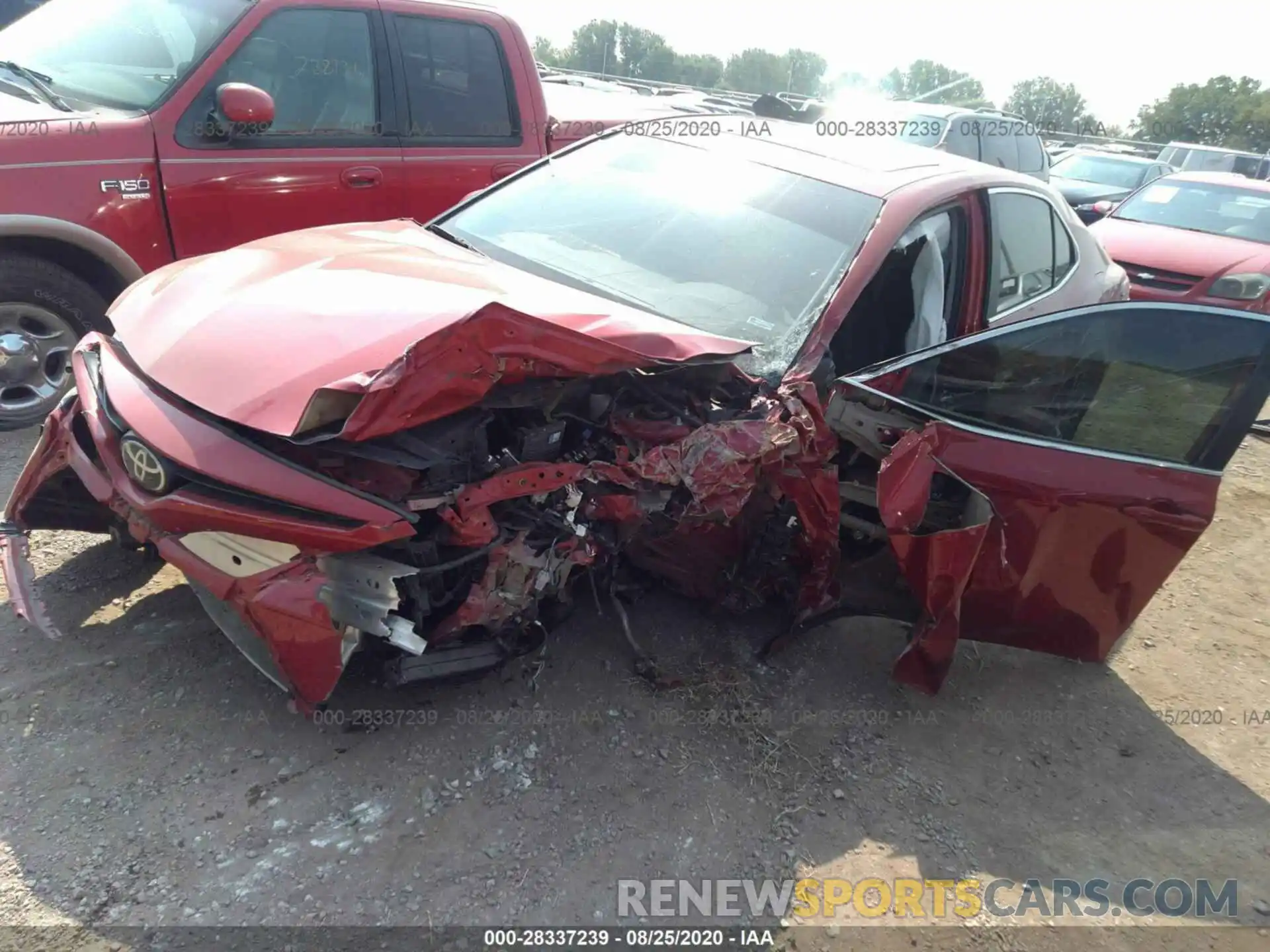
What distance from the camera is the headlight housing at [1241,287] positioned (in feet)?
23.9

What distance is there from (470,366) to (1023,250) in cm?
291

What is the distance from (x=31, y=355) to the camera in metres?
4.10

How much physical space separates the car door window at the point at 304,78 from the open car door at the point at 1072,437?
317cm

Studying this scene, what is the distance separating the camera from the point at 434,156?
4.81m

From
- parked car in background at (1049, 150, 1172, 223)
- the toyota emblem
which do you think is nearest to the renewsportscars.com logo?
the toyota emblem

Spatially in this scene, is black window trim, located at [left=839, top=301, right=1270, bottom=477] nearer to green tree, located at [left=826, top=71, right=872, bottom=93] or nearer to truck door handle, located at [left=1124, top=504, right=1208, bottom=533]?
truck door handle, located at [left=1124, top=504, right=1208, bottom=533]

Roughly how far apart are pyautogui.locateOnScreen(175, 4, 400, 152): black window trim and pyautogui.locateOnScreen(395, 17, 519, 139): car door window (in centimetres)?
11

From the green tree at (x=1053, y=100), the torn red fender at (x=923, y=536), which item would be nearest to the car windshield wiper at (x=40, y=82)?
the torn red fender at (x=923, y=536)

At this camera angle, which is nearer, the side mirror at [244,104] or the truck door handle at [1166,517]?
the truck door handle at [1166,517]

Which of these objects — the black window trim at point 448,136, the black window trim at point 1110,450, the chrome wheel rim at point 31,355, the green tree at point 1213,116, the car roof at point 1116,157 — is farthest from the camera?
the green tree at point 1213,116

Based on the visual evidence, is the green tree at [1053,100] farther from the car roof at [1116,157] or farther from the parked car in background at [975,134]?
the parked car in background at [975,134]

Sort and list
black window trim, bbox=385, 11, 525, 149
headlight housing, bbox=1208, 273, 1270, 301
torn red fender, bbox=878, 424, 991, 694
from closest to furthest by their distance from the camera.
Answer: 1. torn red fender, bbox=878, 424, 991, 694
2. black window trim, bbox=385, 11, 525, 149
3. headlight housing, bbox=1208, 273, 1270, 301

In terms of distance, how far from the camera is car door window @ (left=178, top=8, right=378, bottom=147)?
423cm

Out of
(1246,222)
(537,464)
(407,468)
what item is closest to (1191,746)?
(537,464)
